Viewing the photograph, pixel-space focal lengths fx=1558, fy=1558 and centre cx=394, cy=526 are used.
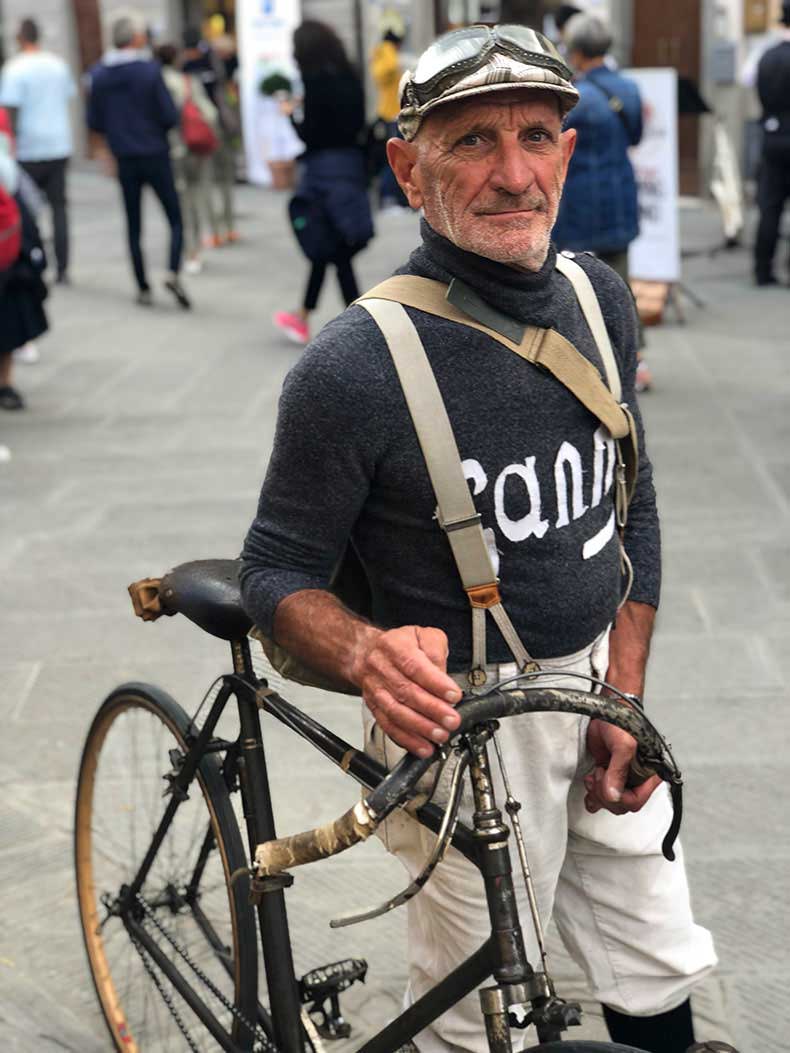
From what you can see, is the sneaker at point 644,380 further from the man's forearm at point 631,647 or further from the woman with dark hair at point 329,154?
the man's forearm at point 631,647

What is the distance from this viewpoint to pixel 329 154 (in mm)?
8672

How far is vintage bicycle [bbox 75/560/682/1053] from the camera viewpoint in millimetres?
1792

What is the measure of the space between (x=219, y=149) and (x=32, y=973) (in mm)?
10871

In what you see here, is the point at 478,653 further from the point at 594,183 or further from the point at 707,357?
the point at 707,357

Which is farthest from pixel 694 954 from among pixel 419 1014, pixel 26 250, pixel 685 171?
pixel 685 171

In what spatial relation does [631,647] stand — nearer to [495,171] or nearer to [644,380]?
[495,171]

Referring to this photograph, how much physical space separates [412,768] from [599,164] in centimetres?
573

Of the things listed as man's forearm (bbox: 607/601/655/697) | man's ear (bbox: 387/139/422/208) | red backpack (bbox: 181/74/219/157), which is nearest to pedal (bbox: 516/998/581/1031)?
man's forearm (bbox: 607/601/655/697)

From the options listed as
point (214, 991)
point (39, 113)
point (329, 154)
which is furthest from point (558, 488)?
point (39, 113)

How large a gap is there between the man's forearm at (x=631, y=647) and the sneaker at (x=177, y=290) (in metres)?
8.79

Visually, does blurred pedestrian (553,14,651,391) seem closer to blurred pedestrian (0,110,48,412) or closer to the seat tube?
blurred pedestrian (0,110,48,412)

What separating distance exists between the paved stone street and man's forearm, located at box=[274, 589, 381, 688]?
128 centimetres

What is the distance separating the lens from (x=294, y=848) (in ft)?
5.77

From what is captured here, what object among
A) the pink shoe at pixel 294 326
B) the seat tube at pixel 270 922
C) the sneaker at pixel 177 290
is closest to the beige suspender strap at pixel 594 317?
the seat tube at pixel 270 922
